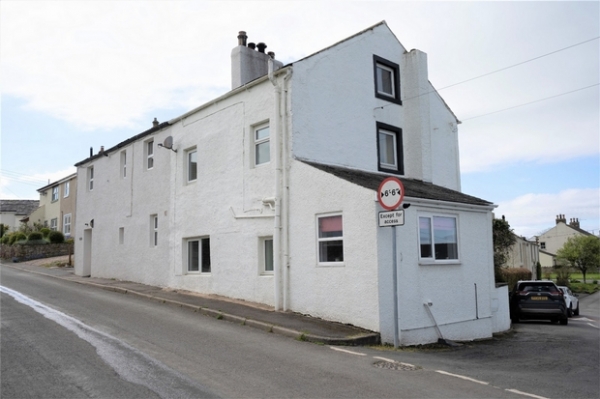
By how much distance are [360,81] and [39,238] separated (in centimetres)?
3066

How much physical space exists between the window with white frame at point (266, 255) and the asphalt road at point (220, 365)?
2532 mm

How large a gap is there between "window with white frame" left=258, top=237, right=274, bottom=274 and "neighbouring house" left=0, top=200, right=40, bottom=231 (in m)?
54.1

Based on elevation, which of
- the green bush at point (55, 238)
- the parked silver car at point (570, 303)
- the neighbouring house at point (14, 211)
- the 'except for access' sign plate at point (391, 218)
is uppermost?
the neighbouring house at point (14, 211)

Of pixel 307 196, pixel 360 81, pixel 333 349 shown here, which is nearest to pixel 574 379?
pixel 333 349

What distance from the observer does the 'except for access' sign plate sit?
32.3ft

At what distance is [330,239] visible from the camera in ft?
39.2

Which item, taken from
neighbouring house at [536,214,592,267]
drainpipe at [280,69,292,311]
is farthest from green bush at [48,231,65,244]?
neighbouring house at [536,214,592,267]

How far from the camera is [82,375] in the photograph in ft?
22.7

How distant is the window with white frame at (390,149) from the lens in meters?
16.2

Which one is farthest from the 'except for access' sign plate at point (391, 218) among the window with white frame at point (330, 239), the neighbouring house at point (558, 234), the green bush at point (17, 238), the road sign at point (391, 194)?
the neighbouring house at point (558, 234)

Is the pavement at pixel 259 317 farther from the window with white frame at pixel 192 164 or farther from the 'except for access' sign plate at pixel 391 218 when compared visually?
the window with white frame at pixel 192 164

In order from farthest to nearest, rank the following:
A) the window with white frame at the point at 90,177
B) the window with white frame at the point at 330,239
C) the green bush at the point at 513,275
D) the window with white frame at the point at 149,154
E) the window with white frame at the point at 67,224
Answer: the window with white frame at the point at 67,224 → the green bush at the point at 513,275 → the window with white frame at the point at 90,177 → the window with white frame at the point at 149,154 → the window with white frame at the point at 330,239

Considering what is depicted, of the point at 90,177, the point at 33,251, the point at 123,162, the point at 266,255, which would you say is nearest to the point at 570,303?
the point at 266,255

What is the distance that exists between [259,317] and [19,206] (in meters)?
60.4
